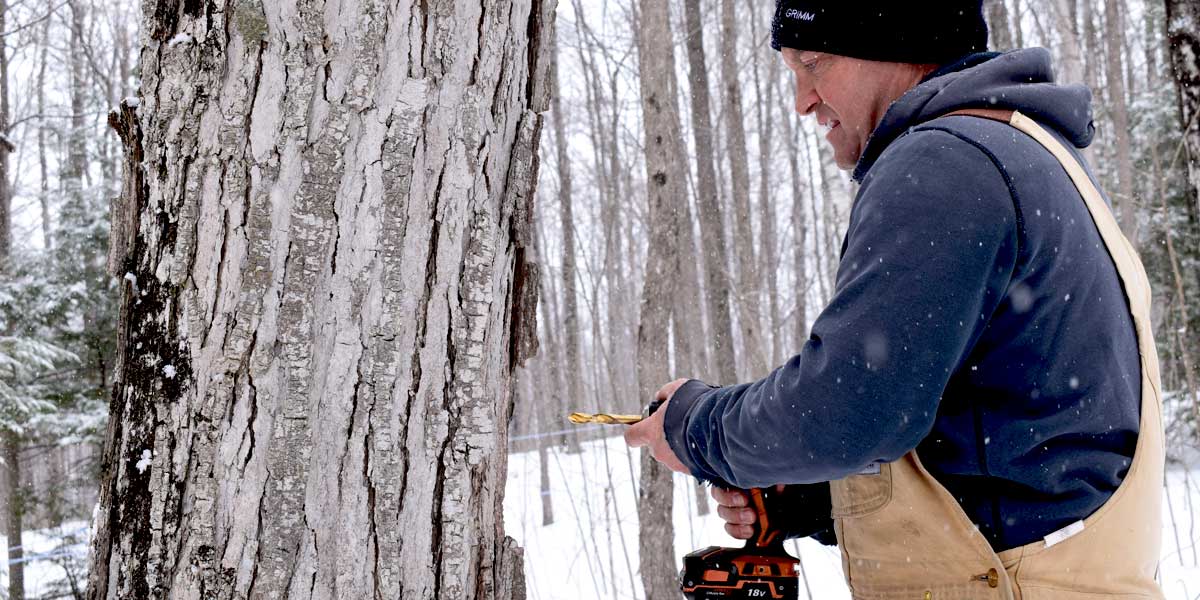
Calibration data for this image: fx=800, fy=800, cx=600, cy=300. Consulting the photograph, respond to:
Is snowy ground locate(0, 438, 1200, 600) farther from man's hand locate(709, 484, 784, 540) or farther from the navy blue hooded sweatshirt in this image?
the navy blue hooded sweatshirt

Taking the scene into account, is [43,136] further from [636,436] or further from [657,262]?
[636,436]

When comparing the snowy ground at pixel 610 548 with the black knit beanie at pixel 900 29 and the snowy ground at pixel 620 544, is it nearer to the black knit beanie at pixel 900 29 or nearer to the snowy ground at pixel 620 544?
the snowy ground at pixel 620 544

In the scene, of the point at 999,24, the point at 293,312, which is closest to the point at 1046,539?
the point at 293,312

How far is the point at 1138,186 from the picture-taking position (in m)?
14.6

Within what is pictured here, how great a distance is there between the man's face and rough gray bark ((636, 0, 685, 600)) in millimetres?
4441

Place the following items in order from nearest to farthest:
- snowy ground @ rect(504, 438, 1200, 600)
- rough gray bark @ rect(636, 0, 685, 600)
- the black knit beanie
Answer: the black knit beanie < snowy ground @ rect(504, 438, 1200, 600) < rough gray bark @ rect(636, 0, 685, 600)

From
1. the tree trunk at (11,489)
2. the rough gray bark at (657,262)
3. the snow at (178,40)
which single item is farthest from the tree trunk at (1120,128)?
the tree trunk at (11,489)

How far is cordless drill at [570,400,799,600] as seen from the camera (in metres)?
1.80

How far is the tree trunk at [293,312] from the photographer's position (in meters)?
1.32

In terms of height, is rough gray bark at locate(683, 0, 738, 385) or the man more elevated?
rough gray bark at locate(683, 0, 738, 385)

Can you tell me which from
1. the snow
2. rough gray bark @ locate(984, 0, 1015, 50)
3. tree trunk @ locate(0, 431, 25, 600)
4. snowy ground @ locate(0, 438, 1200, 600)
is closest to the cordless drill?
the snow

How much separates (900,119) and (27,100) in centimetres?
2229

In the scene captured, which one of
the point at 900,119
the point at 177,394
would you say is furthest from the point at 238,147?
the point at 900,119

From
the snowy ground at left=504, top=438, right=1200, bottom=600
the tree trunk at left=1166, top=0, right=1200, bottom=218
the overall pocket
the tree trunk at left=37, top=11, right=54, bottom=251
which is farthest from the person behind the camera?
the tree trunk at left=37, top=11, right=54, bottom=251
